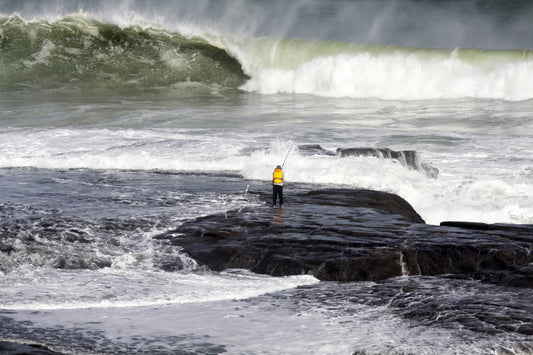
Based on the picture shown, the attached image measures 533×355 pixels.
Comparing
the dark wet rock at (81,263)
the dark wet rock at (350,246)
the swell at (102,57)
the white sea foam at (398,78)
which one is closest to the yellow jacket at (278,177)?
the dark wet rock at (350,246)

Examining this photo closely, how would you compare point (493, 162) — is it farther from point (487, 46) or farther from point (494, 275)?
point (487, 46)

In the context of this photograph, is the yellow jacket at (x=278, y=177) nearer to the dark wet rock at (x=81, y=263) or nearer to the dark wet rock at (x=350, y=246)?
the dark wet rock at (x=350, y=246)

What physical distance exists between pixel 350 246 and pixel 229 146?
27.9 ft

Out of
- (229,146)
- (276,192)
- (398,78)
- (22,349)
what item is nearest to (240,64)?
(398,78)

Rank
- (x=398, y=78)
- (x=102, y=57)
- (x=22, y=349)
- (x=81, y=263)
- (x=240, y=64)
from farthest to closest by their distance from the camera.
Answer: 1. (x=240, y=64)
2. (x=102, y=57)
3. (x=398, y=78)
4. (x=81, y=263)
5. (x=22, y=349)

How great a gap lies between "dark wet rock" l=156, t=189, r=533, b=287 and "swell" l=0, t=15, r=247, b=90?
67.1 feet

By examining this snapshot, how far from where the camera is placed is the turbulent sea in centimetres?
644

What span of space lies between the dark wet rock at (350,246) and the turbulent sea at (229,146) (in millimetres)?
269

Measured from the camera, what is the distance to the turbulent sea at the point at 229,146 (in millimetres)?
6438

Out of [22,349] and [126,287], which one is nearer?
[22,349]

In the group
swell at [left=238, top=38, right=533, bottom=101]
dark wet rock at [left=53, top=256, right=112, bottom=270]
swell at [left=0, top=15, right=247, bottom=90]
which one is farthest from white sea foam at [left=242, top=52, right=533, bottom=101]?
dark wet rock at [left=53, top=256, right=112, bottom=270]

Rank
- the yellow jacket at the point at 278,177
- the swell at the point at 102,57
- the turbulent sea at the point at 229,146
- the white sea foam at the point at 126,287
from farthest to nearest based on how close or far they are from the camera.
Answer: the swell at the point at 102,57 → the yellow jacket at the point at 278,177 → the white sea foam at the point at 126,287 → the turbulent sea at the point at 229,146

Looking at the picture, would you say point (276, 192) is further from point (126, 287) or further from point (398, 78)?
point (398, 78)

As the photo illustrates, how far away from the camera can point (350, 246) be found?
8.23 metres
